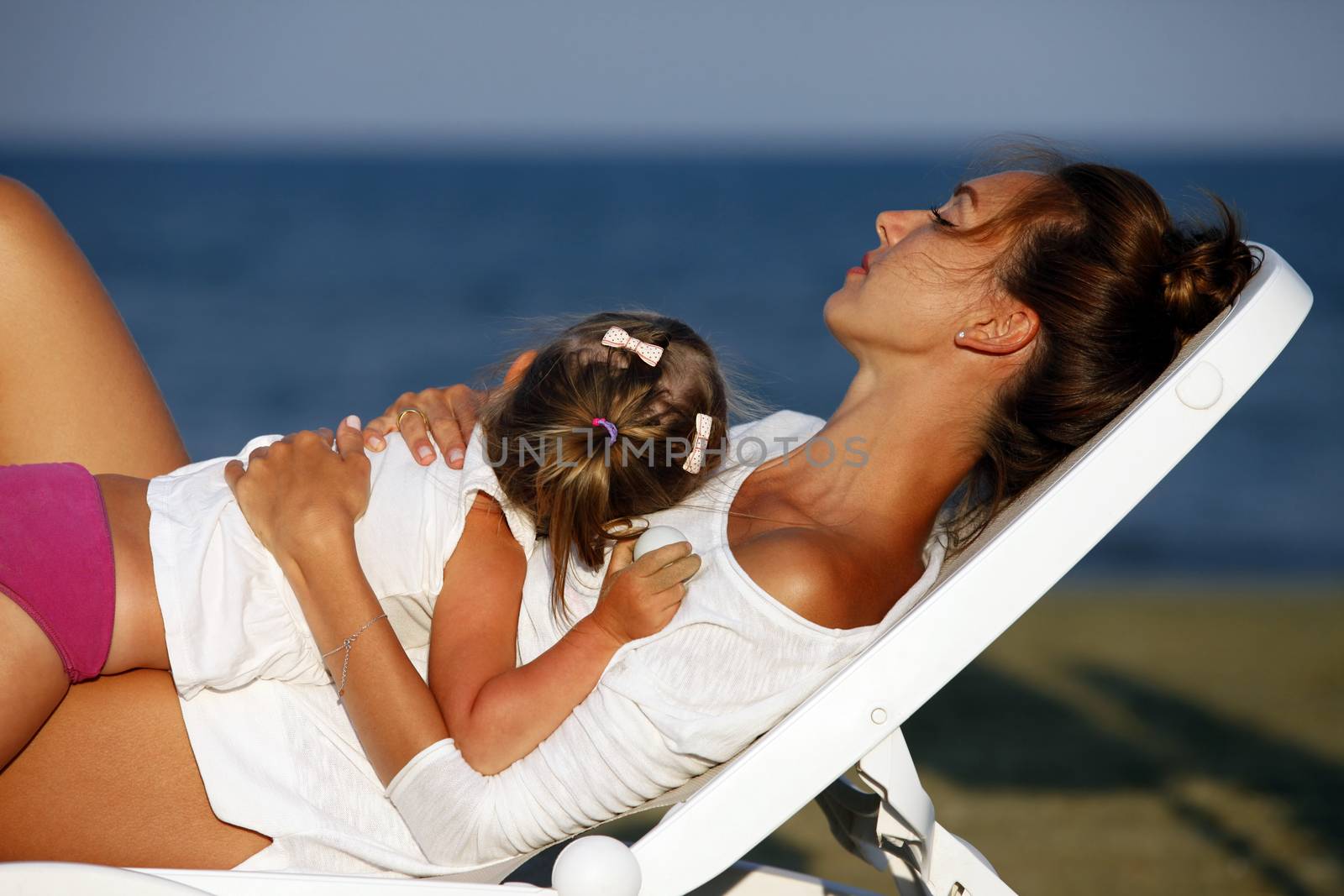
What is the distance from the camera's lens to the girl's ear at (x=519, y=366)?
2.06 m

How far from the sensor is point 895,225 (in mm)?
2102

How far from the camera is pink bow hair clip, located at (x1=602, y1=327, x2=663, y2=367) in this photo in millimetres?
1921

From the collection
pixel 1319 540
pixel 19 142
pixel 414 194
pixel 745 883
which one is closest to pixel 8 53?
pixel 414 194

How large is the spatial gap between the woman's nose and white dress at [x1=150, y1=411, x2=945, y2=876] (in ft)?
2.08

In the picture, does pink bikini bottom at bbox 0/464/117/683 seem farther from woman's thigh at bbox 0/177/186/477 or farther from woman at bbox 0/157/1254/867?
woman's thigh at bbox 0/177/186/477

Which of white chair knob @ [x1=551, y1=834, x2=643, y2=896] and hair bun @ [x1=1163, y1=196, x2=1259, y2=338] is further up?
hair bun @ [x1=1163, y1=196, x2=1259, y2=338]

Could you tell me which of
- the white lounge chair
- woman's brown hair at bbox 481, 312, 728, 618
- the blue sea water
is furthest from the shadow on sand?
woman's brown hair at bbox 481, 312, 728, 618

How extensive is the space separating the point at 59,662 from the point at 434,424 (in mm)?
718

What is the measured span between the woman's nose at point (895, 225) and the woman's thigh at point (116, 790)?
146cm

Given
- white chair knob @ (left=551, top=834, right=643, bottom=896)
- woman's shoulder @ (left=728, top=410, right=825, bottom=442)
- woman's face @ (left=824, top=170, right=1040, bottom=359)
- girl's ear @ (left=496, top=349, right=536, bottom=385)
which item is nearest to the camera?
white chair knob @ (left=551, top=834, right=643, bottom=896)

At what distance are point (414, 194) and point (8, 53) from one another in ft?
46.2

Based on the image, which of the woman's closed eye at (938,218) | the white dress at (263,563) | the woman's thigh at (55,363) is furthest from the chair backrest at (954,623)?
the woman's thigh at (55,363)

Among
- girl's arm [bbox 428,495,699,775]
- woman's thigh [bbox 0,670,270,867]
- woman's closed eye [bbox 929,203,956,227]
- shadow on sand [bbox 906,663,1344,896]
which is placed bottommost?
shadow on sand [bbox 906,663,1344,896]

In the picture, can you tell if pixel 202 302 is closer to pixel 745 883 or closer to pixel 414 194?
pixel 745 883
